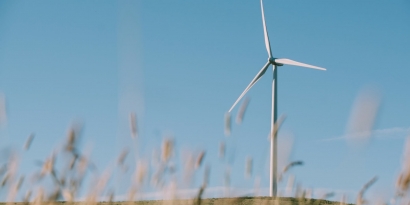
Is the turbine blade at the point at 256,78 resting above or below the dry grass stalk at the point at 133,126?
below

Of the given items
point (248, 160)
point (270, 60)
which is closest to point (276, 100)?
point (270, 60)

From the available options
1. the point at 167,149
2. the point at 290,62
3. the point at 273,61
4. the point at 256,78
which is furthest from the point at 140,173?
the point at 273,61

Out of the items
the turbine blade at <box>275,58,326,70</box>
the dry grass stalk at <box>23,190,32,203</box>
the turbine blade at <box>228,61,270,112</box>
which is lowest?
the turbine blade at <box>228,61,270,112</box>

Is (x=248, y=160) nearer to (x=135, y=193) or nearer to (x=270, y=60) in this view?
(x=135, y=193)

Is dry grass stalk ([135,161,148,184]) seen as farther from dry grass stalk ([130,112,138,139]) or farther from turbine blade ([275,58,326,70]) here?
turbine blade ([275,58,326,70])

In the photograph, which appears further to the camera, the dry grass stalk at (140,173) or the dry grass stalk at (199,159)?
the dry grass stalk at (199,159)

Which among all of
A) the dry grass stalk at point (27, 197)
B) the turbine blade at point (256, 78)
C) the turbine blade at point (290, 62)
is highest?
the dry grass stalk at point (27, 197)

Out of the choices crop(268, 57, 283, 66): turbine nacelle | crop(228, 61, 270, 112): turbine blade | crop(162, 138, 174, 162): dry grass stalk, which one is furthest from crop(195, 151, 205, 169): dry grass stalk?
crop(268, 57, 283, 66): turbine nacelle

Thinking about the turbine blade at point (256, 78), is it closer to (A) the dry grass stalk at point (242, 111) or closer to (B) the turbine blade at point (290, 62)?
(B) the turbine blade at point (290, 62)

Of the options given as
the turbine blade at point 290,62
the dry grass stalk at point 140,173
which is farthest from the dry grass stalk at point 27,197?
the turbine blade at point 290,62

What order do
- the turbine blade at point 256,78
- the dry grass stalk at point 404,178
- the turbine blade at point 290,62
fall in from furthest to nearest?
the turbine blade at point 290,62 < the turbine blade at point 256,78 < the dry grass stalk at point 404,178

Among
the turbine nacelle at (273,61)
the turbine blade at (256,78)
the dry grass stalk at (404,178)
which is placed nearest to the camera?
the dry grass stalk at (404,178)

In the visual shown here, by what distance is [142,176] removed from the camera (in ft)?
13.9

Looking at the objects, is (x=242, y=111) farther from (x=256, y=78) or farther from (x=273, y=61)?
(x=273, y=61)
